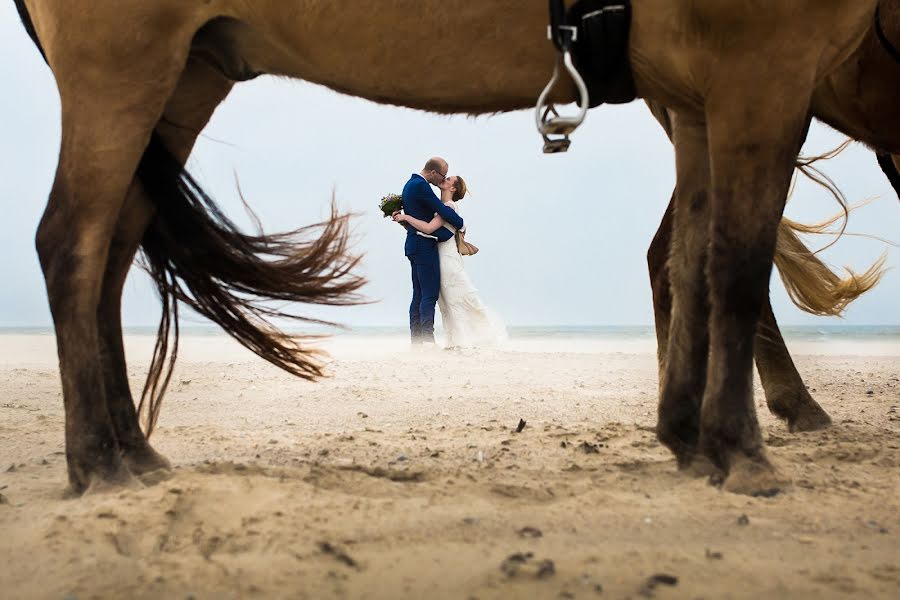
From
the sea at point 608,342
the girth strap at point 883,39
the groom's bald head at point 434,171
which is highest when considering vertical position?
the groom's bald head at point 434,171

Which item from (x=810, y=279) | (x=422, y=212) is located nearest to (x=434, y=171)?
(x=422, y=212)

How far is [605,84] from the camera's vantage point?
9.84 feet

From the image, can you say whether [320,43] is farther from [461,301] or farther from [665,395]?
[461,301]

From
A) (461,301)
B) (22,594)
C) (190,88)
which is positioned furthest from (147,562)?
(461,301)

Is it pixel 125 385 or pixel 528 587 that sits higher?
pixel 125 385

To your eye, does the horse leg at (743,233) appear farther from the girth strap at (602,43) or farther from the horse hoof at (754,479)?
the girth strap at (602,43)

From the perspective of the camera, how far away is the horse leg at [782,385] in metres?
4.45

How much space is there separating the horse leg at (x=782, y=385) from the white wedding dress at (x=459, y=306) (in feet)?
20.9

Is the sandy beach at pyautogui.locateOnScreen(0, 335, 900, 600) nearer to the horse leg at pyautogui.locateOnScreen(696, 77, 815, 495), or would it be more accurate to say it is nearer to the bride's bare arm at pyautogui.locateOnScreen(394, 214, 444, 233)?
the horse leg at pyautogui.locateOnScreen(696, 77, 815, 495)

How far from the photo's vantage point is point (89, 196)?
116 inches

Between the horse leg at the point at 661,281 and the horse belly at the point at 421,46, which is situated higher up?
the horse belly at the point at 421,46

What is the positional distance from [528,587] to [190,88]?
236cm

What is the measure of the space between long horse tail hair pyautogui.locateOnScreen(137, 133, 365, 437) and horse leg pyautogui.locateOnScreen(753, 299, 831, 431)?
2237mm

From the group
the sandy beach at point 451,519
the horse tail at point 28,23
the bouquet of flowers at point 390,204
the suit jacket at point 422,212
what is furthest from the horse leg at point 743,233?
the bouquet of flowers at point 390,204
